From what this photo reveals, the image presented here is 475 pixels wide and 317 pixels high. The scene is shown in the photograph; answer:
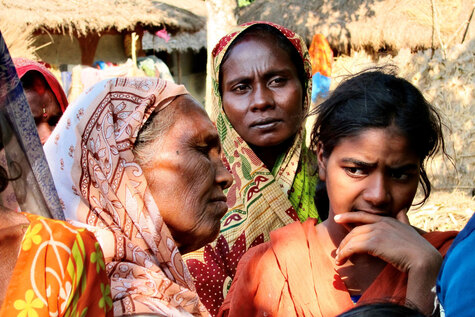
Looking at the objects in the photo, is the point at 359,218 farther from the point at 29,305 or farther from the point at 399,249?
the point at 29,305

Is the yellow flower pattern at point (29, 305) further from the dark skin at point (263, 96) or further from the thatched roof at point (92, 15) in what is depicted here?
the thatched roof at point (92, 15)

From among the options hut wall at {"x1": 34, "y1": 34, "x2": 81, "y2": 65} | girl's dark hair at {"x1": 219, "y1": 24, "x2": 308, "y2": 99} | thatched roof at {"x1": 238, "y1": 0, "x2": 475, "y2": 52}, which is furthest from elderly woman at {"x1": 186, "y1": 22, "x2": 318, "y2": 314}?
hut wall at {"x1": 34, "y1": 34, "x2": 81, "y2": 65}

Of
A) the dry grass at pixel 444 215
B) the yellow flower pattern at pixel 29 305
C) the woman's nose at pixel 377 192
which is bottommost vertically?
the dry grass at pixel 444 215

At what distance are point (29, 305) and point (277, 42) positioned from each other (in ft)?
7.00

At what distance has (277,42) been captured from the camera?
9.33 ft

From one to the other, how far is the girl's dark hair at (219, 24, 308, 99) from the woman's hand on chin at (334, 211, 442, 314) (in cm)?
130

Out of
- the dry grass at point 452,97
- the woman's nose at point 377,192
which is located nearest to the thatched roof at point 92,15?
the dry grass at point 452,97

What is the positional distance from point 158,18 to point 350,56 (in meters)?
5.77

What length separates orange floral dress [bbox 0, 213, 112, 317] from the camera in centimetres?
109

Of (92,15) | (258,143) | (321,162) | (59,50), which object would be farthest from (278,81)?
(59,50)

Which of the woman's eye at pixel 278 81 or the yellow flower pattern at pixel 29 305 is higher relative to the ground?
the woman's eye at pixel 278 81

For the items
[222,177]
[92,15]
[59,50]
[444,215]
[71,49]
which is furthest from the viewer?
[71,49]

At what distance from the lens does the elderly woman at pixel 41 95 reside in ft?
10.3

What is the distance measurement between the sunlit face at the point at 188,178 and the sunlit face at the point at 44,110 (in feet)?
5.09
